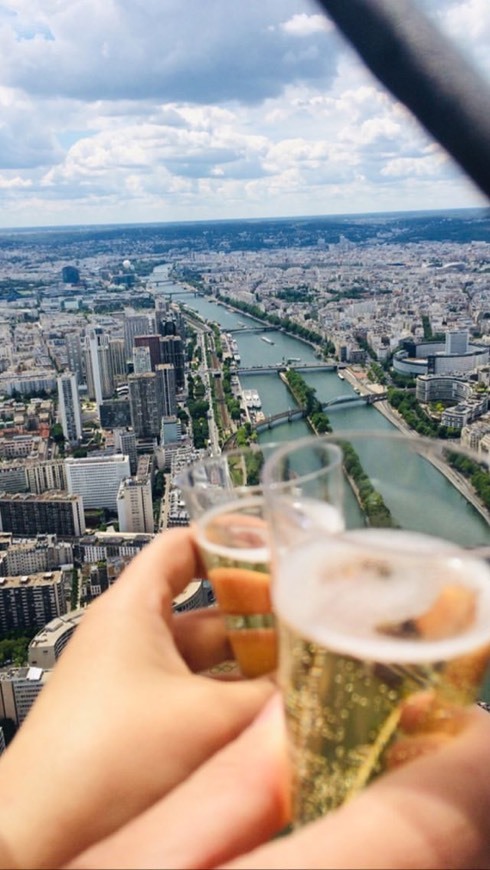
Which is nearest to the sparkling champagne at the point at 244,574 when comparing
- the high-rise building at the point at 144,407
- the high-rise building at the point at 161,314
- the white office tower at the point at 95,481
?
the white office tower at the point at 95,481

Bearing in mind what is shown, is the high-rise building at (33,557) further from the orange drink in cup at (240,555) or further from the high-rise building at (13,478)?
the orange drink in cup at (240,555)

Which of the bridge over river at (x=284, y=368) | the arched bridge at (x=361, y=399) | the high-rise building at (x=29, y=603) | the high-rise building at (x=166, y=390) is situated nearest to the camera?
the high-rise building at (x=29, y=603)

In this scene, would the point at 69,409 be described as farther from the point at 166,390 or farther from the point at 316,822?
the point at 316,822

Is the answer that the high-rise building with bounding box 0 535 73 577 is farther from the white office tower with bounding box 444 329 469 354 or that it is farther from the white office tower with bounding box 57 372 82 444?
the white office tower with bounding box 444 329 469 354

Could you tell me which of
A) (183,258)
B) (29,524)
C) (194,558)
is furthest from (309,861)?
(183,258)

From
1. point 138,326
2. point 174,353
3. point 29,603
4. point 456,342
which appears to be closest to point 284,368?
point 174,353

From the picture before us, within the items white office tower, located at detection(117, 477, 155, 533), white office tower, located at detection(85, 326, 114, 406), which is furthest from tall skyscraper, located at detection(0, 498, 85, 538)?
white office tower, located at detection(85, 326, 114, 406)
